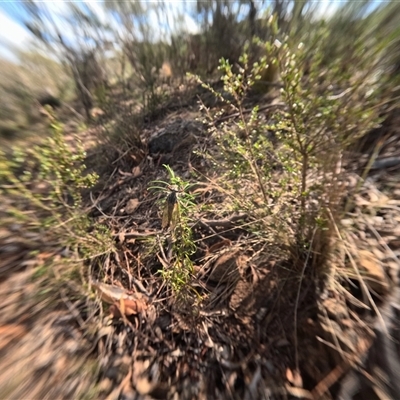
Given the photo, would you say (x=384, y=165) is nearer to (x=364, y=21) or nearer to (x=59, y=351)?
(x=364, y=21)

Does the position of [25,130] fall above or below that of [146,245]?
above

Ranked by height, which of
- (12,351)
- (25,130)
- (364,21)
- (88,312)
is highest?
(364,21)

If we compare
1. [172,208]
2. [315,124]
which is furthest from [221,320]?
[315,124]

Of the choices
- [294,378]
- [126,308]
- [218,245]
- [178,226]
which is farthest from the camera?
[218,245]

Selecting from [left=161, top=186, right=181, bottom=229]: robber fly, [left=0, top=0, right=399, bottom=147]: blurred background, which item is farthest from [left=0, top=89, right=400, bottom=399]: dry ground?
[left=0, top=0, right=399, bottom=147]: blurred background

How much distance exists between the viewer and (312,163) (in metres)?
1.19

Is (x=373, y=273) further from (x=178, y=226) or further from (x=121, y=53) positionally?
(x=121, y=53)

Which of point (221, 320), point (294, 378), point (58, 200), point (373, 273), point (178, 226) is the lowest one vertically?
point (294, 378)


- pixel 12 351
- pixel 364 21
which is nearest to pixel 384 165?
pixel 364 21

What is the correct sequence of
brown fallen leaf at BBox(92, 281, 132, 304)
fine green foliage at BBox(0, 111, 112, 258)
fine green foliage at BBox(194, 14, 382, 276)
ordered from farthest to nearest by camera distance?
brown fallen leaf at BBox(92, 281, 132, 304) → fine green foliage at BBox(0, 111, 112, 258) → fine green foliage at BBox(194, 14, 382, 276)

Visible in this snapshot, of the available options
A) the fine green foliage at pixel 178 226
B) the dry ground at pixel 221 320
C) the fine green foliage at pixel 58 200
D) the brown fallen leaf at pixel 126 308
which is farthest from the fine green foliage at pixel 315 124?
the fine green foliage at pixel 58 200

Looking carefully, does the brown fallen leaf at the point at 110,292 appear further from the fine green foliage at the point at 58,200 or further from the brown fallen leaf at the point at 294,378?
the brown fallen leaf at the point at 294,378

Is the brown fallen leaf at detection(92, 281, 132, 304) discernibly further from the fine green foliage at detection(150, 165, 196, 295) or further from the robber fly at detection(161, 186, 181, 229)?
the robber fly at detection(161, 186, 181, 229)

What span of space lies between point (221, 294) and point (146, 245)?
0.55m
